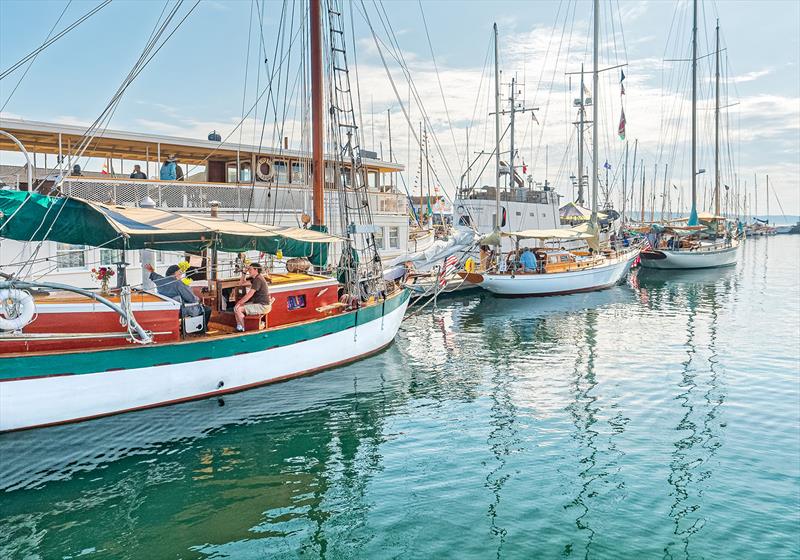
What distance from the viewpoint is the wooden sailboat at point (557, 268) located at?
32594mm

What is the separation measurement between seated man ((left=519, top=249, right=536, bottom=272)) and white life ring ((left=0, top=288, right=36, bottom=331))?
26.7 m

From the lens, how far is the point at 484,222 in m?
45.2

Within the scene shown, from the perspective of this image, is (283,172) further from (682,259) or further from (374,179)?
(682,259)

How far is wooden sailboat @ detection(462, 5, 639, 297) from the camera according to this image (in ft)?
107

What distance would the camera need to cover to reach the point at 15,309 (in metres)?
10.9

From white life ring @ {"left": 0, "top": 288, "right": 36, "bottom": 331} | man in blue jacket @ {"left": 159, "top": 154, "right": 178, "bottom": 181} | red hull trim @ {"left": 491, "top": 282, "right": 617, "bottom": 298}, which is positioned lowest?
red hull trim @ {"left": 491, "top": 282, "right": 617, "bottom": 298}

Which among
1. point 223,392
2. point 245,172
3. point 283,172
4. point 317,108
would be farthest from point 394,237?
point 223,392

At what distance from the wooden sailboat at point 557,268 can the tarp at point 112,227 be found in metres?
18.3

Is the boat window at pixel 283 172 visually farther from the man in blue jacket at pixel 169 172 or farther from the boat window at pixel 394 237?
the boat window at pixel 394 237

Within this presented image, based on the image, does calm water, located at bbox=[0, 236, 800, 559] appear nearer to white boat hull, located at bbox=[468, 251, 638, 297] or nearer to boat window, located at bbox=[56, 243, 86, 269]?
boat window, located at bbox=[56, 243, 86, 269]

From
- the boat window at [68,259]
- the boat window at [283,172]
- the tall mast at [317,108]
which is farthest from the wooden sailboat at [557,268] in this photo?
the boat window at [68,259]

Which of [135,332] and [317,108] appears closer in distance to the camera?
[135,332]

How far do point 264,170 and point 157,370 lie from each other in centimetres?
1640

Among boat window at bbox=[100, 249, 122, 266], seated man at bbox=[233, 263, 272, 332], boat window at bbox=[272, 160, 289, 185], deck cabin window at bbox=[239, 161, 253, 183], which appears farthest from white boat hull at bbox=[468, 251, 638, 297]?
seated man at bbox=[233, 263, 272, 332]
